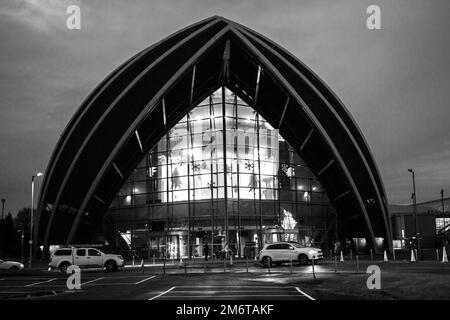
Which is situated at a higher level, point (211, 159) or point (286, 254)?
point (211, 159)

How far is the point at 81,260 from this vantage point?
120ft

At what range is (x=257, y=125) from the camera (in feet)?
189

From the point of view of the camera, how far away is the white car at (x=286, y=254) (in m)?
37.6

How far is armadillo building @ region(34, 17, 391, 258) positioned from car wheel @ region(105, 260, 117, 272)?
48.2 ft

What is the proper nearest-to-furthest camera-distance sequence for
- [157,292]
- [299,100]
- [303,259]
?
[157,292]
[303,259]
[299,100]

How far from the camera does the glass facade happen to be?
54.8 meters

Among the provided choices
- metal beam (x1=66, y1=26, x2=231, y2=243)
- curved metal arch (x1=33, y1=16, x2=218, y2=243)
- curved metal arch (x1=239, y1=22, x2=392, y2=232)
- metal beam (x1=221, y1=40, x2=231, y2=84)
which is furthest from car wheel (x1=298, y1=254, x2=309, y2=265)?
curved metal arch (x1=33, y1=16, x2=218, y2=243)

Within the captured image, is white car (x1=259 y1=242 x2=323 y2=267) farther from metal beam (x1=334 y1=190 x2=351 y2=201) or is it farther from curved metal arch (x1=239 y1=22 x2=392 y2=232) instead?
curved metal arch (x1=239 y1=22 x2=392 y2=232)

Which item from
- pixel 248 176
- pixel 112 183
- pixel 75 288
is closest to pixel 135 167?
pixel 112 183

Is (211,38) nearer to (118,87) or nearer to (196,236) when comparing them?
(118,87)

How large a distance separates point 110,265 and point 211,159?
21004 mm

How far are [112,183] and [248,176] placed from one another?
14.4m

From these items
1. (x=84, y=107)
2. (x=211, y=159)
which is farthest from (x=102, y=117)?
(x=211, y=159)

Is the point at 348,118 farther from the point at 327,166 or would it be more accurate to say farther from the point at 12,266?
the point at 12,266
